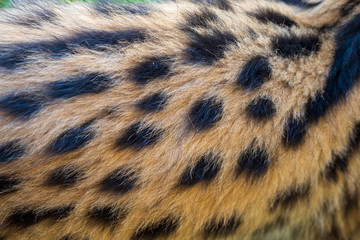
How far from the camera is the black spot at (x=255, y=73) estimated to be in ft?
2.69

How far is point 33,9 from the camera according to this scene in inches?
36.0

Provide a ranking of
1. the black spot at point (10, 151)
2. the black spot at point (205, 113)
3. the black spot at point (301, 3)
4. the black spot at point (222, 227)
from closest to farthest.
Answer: the black spot at point (10, 151) < the black spot at point (205, 113) < the black spot at point (222, 227) < the black spot at point (301, 3)

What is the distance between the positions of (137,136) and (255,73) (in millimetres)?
342

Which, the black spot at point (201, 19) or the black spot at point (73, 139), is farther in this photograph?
the black spot at point (201, 19)

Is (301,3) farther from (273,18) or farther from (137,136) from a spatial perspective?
(137,136)

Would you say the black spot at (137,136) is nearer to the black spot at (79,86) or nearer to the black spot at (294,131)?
the black spot at (79,86)

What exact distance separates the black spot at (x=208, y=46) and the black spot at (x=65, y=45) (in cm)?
13

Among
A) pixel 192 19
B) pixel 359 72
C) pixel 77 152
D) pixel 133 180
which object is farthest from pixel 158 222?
pixel 359 72

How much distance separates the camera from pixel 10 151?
668 mm

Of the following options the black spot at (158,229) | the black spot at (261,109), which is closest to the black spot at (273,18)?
the black spot at (261,109)

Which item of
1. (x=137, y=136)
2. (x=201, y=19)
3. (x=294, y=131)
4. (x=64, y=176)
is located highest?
(x=201, y=19)

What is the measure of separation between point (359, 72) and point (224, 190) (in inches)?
19.1

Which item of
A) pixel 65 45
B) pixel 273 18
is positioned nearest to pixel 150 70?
pixel 65 45

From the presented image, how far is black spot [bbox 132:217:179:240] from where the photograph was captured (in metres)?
0.81
